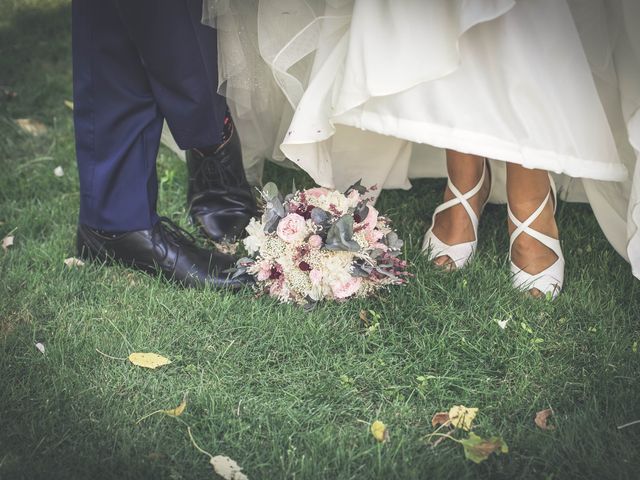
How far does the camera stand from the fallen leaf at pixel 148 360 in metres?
1.62

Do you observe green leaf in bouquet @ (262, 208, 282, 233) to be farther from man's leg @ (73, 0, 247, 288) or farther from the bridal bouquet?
man's leg @ (73, 0, 247, 288)

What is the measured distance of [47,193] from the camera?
239cm

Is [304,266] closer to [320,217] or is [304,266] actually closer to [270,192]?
[320,217]

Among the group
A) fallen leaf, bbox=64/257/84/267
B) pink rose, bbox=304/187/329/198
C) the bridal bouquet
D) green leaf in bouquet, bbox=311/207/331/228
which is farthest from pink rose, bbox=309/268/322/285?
fallen leaf, bbox=64/257/84/267

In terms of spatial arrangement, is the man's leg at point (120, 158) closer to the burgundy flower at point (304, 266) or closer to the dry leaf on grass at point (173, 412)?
the burgundy flower at point (304, 266)

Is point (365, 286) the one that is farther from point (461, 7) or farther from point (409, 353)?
point (461, 7)

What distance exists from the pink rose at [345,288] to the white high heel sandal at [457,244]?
310 millimetres

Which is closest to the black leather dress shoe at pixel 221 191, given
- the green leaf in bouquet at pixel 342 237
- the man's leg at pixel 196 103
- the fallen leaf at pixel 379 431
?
the man's leg at pixel 196 103

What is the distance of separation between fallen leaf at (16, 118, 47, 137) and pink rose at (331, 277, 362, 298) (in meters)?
1.58

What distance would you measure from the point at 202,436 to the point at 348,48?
2.92 feet

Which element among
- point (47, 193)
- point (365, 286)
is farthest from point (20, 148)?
point (365, 286)

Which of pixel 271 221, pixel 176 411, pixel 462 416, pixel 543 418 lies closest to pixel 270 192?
pixel 271 221

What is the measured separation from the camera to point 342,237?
5.67 ft

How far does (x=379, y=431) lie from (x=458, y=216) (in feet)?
2.52
